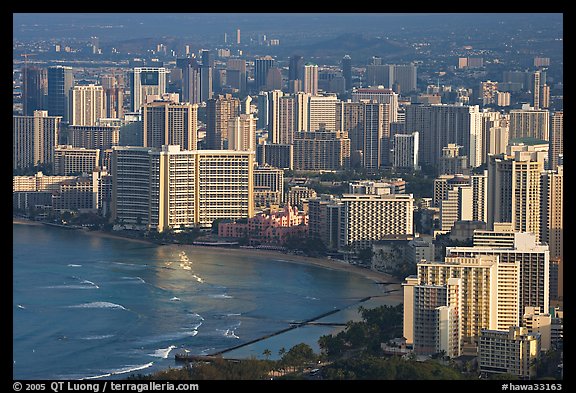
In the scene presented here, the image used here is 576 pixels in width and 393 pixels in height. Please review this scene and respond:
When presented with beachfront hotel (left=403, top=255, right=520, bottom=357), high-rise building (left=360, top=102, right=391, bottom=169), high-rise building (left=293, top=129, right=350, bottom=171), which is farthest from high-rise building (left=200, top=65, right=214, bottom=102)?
beachfront hotel (left=403, top=255, right=520, bottom=357)

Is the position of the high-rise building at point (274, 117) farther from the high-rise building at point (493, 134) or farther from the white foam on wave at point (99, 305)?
the white foam on wave at point (99, 305)

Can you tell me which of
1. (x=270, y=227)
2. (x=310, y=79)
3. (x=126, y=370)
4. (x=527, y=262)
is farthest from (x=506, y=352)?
(x=310, y=79)

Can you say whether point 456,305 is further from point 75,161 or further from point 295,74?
point 295,74

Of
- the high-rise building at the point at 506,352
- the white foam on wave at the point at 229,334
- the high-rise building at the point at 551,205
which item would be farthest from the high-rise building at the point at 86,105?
the high-rise building at the point at 506,352

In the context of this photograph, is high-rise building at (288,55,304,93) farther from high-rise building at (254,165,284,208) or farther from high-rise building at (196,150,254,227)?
high-rise building at (196,150,254,227)

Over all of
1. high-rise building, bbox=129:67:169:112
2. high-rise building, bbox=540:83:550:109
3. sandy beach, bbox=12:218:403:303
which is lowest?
sandy beach, bbox=12:218:403:303
